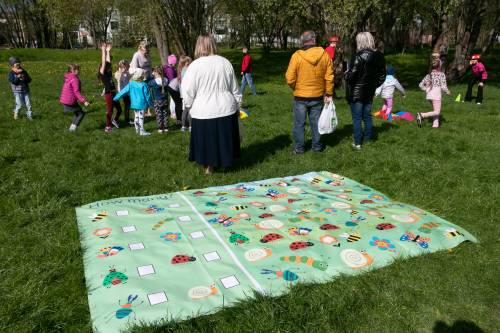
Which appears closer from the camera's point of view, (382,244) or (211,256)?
(211,256)

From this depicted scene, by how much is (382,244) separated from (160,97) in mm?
7192

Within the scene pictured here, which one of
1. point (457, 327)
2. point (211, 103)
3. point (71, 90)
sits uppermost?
point (71, 90)

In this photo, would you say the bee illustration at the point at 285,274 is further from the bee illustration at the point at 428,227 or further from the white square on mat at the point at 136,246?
the bee illustration at the point at 428,227

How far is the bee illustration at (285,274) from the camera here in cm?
373

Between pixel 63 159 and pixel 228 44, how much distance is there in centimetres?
6794

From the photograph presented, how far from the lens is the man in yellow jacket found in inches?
290

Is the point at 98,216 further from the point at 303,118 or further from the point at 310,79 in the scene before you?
the point at 310,79

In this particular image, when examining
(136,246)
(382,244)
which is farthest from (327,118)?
(136,246)

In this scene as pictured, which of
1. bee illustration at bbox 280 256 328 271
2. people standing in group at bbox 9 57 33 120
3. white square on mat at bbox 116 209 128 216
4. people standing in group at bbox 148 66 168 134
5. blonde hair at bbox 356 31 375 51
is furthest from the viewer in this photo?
people standing in group at bbox 9 57 33 120

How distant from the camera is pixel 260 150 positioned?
8.44 m

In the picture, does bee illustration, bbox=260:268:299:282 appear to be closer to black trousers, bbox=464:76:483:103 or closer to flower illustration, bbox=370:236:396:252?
flower illustration, bbox=370:236:396:252

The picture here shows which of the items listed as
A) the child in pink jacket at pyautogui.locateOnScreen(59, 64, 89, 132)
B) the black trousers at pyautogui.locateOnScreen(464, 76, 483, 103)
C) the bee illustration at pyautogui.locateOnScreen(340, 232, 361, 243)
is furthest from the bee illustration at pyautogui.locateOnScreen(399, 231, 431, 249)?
the black trousers at pyautogui.locateOnScreen(464, 76, 483, 103)

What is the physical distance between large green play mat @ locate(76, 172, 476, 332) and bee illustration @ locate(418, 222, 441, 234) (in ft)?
0.08

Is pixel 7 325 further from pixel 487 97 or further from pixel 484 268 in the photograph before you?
pixel 487 97
